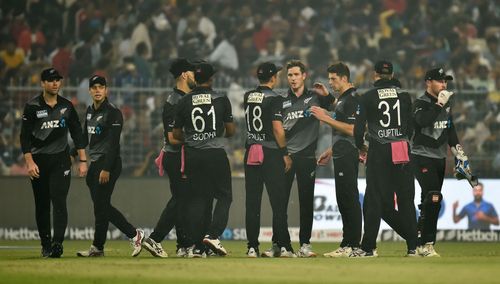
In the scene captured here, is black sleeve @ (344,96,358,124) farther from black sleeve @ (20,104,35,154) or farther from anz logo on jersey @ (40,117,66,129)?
black sleeve @ (20,104,35,154)

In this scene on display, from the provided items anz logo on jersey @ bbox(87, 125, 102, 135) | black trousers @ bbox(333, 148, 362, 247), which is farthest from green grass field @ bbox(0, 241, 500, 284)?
anz logo on jersey @ bbox(87, 125, 102, 135)

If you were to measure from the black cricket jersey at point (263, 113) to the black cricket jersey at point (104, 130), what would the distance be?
175 centimetres

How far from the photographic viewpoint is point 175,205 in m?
15.7

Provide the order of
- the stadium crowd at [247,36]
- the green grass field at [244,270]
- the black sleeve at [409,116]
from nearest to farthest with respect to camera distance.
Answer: the green grass field at [244,270], the black sleeve at [409,116], the stadium crowd at [247,36]

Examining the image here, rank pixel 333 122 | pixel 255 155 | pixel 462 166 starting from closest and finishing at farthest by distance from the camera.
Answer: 1. pixel 333 122
2. pixel 255 155
3. pixel 462 166

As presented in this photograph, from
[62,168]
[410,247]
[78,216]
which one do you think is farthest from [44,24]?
[410,247]

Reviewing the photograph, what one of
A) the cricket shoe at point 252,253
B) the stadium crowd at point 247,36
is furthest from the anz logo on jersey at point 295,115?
the stadium crowd at point 247,36

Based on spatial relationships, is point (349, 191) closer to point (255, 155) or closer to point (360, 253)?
point (360, 253)

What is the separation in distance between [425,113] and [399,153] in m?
0.70

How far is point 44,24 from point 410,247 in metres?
15.7

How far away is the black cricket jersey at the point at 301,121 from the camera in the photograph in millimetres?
15422

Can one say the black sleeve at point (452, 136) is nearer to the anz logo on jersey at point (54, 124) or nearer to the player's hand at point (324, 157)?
the player's hand at point (324, 157)

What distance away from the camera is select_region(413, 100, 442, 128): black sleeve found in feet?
49.3

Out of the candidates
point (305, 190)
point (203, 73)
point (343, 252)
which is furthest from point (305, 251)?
point (203, 73)
